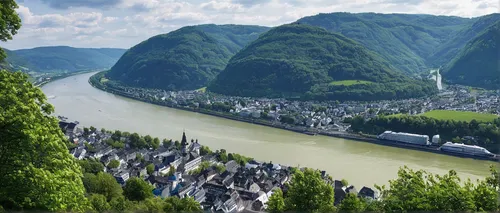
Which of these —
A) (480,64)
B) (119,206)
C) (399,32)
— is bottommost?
(119,206)

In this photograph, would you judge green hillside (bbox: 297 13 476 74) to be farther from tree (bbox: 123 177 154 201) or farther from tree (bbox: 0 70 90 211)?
tree (bbox: 0 70 90 211)

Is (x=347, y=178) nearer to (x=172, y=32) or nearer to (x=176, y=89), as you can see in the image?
(x=176, y=89)

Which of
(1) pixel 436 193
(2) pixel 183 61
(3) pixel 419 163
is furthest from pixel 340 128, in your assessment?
(2) pixel 183 61

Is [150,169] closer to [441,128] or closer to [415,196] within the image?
[415,196]

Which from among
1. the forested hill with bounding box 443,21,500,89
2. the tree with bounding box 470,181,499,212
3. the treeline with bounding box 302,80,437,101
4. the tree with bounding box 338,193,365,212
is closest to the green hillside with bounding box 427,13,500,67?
the forested hill with bounding box 443,21,500,89

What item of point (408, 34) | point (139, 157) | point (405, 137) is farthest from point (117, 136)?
point (408, 34)
